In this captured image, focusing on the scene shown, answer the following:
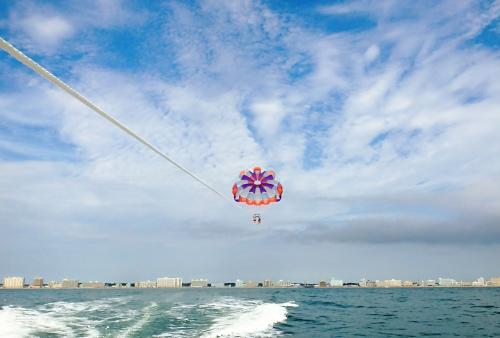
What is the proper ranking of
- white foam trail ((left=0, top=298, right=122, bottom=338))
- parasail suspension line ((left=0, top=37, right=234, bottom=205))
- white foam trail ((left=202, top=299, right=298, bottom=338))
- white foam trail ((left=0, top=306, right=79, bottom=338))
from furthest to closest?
white foam trail ((left=202, top=299, right=298, bottom=338)), white foam trail ((left=0, top=298, right=122, bottom=338)), white foam trail ((left=0, top=306, right=79, bottom=338)), parasail suspension line ((left=0, top=37, right=234, bottom=205))

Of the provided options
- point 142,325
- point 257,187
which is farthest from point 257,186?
point 142,325

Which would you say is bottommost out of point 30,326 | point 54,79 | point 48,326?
point 48,326

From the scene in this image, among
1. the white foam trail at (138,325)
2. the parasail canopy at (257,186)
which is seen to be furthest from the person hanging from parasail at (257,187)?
the white foam trail at (138,325)

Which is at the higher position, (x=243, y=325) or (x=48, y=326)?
(x=48, y=326)

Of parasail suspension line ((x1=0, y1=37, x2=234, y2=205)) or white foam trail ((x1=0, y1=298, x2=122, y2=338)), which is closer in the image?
parasail suspension line ((x1=0, y1=37, x2=234, y2=205))

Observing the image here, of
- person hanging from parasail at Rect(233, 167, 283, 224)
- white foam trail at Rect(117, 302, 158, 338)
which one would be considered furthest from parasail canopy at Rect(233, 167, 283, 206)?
white foam trail at Rect(117, 302, 158, 338)

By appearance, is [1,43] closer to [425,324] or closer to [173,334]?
[173,334]

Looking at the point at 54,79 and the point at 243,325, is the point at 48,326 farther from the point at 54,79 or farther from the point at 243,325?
the point at 54,79

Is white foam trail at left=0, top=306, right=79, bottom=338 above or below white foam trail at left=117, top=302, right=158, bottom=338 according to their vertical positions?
above

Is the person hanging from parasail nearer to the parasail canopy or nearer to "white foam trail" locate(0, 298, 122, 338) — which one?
the parasail canopy

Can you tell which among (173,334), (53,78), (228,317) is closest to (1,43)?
(53,78)

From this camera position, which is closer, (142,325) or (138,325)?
(138,325)
